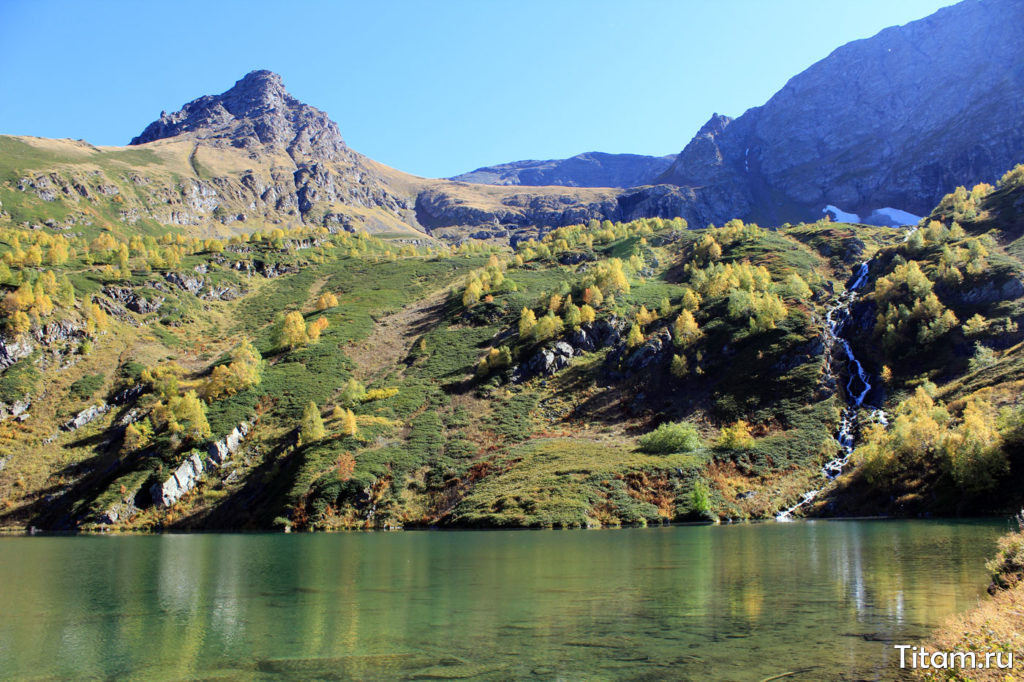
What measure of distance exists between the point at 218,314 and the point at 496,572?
133 m

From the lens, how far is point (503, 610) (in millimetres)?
19672

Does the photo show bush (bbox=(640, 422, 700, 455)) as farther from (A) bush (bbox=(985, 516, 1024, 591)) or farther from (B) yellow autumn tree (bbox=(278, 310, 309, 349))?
(B) yellow autumn tree (bbox=(278, 310, 309, 349))

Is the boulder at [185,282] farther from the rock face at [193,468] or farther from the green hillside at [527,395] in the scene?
the rock face at [193,468]

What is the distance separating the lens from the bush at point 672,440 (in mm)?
71875

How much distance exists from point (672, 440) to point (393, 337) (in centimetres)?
7026

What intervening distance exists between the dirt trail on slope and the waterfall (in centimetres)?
7097

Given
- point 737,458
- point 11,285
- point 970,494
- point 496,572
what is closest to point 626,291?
point 737,458

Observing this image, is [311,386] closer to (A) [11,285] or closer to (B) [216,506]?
(B) [216,506]

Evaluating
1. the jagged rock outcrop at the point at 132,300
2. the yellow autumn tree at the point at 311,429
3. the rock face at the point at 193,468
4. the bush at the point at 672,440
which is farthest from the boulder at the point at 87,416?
the bush at the point at 672,440

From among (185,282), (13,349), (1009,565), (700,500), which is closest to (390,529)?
(700,500)

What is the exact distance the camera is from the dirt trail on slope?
361ft

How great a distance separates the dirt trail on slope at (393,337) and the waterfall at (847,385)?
2794 inches

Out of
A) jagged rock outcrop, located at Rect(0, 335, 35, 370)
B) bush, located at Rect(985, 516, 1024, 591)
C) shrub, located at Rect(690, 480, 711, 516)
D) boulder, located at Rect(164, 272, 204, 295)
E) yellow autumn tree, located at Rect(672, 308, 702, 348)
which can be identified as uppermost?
boulder, located at Rect(164, 272, 204, 295)

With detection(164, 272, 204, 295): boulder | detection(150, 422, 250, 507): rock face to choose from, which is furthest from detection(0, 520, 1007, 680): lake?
Result: detection(164, 272, 204, 295): boulder
